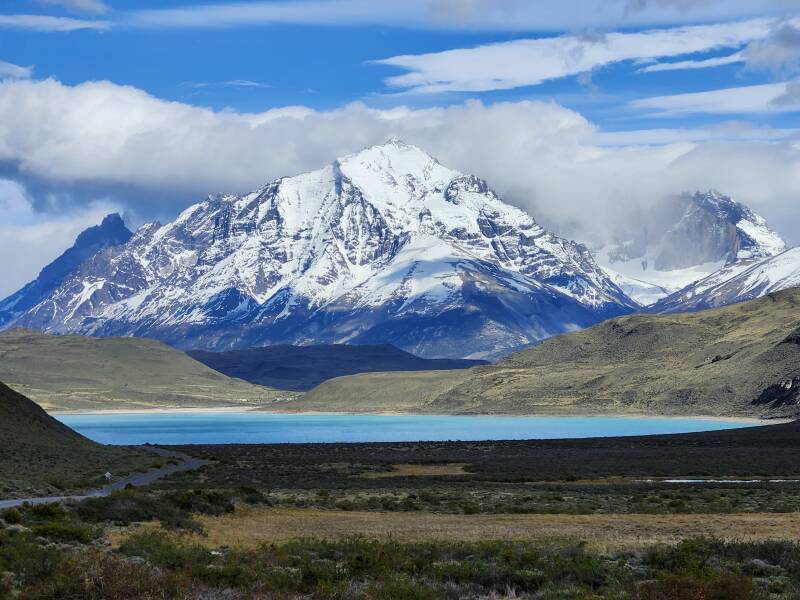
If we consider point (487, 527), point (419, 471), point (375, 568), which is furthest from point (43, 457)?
point (375, 568)

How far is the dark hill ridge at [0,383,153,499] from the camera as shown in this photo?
57.3 meters

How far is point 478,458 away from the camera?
352 ft

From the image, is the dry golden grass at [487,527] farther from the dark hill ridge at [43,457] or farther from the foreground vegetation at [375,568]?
the dark hill ridge at [43,457]

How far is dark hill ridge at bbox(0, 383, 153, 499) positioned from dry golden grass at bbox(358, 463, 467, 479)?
16850 mm

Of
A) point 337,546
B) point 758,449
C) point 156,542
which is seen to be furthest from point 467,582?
point 758,449

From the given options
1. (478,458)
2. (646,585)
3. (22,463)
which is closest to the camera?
(646,585)

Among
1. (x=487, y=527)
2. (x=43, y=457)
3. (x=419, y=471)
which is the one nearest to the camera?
(x=487, y=527)

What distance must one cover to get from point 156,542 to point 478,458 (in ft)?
257

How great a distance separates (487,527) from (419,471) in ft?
168

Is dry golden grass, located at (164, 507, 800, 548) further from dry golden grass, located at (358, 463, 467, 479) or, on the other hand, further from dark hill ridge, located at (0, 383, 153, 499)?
dry golden grass, located at (358, 463, 467, 479)

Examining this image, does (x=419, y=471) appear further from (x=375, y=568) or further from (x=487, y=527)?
(x=375, y=568)

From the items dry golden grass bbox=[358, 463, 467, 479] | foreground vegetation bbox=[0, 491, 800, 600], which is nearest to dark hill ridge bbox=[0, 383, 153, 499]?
dry golden grass bbox=[358, 463, 467, 479]

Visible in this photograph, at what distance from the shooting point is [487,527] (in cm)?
4028

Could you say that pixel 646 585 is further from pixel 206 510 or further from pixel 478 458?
pixel 478 458
